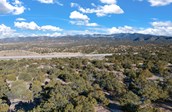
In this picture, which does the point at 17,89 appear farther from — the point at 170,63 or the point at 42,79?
the point at 170,63

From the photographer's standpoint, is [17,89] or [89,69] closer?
[17,89]

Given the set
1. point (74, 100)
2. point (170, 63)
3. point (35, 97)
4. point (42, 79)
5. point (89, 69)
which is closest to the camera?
point (74, 100)

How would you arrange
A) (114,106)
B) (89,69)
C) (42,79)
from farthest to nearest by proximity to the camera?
(89,69)
(42,79)
(114,106)

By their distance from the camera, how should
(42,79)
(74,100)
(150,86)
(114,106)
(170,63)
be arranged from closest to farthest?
(74,100), (114,106), (150,86), (42,79), (170,63)

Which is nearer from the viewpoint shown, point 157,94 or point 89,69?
point 157,94

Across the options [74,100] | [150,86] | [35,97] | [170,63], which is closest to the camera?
[74,100]

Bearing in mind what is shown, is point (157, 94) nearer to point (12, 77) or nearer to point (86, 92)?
point (86, 92)

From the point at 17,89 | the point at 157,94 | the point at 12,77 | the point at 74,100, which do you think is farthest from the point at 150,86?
the point at 12,77

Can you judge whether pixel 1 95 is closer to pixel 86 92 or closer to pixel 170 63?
pixel 86 92

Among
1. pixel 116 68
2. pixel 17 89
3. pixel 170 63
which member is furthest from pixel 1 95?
pixel 170 63
